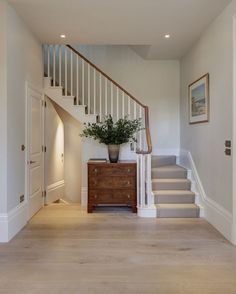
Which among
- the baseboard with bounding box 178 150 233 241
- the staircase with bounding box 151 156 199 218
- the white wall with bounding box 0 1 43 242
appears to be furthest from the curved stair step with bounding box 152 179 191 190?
the white wall with bounding box 0 1 43 242

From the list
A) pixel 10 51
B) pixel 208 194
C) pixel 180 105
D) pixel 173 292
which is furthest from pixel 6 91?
pixel 180 105

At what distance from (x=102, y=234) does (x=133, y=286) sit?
1466 millimetres

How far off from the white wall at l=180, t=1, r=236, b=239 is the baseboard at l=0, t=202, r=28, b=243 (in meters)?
2.74

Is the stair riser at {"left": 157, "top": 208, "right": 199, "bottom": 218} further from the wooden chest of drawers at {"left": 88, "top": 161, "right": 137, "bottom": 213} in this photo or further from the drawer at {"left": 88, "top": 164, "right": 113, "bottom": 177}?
the drawer at {"left": 88, "top": 164, "right": 113, "bottom": 177}

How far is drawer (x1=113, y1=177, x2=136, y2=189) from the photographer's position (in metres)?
5.18

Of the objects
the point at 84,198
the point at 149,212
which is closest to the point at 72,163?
the point at 84,198

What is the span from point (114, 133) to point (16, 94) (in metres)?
1.86

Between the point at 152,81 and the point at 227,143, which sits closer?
the point at 227,143

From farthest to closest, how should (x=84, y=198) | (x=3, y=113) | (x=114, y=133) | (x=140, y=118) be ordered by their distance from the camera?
(x=84, y=198) → (x=140, y=118) → (x=114, y=133) → (x=3, y=113)

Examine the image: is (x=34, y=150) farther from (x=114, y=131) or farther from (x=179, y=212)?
(x=179, y=212)

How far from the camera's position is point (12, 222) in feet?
12.9

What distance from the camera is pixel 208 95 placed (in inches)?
185

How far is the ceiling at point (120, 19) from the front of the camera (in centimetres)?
384

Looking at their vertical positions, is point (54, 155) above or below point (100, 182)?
above
